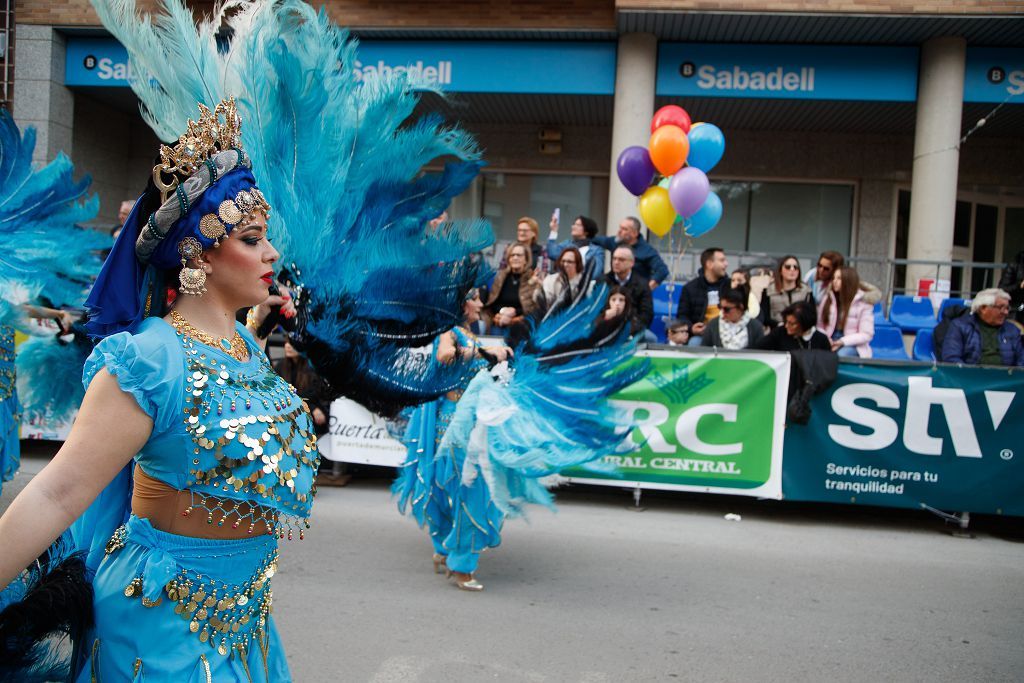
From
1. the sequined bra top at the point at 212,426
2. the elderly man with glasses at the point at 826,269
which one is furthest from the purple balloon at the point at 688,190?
the sequined bra top at the point at 212,426

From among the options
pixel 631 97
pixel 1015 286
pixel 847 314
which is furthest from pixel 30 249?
pixel 1015 286

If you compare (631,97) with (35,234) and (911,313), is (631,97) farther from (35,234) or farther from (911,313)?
(35,234)

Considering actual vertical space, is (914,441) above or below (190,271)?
below

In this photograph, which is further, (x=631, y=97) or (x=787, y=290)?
(x=631, y=97)

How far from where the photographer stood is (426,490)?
17.2 ft

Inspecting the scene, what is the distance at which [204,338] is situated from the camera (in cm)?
205

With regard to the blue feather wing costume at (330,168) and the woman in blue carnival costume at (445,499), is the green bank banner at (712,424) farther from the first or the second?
the blue feather wing costume at (330,168)

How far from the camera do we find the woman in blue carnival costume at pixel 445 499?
16.8 ft

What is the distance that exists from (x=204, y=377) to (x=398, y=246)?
98 centimetres

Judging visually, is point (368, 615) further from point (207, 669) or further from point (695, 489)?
point (695, 489)

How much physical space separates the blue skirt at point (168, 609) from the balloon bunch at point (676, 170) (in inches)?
290

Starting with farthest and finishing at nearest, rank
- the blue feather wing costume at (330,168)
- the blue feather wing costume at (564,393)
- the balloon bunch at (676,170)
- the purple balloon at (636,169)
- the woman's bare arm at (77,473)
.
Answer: the purple balloon at (636,169) < the balloon bunch at (676,170) < the blue feather wing costume at (564,393) < the blue feather wing costume at (330,168) < the woman's bare arm at (77,473)

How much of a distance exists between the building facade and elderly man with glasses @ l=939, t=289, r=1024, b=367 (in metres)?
3.48

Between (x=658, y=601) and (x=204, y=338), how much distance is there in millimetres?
3816
